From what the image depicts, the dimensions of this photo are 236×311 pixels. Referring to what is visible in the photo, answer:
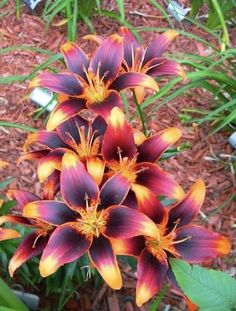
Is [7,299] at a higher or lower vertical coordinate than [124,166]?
lower

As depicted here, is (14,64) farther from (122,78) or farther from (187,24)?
(122,78)

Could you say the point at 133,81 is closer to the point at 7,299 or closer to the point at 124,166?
the point at 124,166

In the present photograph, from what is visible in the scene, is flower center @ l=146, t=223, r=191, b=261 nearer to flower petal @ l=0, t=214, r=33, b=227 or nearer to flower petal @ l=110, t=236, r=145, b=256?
flower petal @ l=110, t=236, r=145, b=256

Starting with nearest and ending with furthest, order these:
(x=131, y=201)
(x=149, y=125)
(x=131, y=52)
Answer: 1. (x=131, y=201)
2. (x=131, y=52)
3. (x=149, y=125)

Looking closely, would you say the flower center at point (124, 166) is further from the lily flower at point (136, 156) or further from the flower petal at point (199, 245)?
the flower petal at point (199, 245)

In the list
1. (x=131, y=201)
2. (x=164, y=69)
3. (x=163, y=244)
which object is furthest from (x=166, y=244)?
(x=164, y=69)

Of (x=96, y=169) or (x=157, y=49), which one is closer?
(x=96, y=169)

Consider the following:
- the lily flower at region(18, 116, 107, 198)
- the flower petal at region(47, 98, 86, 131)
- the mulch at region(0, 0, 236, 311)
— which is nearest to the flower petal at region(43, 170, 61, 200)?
the lily flower at region(18, 116, 107, 198)
